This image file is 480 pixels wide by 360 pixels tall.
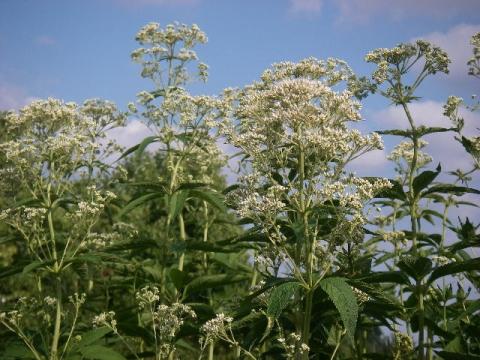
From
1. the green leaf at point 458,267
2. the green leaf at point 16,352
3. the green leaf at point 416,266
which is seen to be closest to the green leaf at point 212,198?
the green leaf at point 416,266

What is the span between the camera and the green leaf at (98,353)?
22.8 ft

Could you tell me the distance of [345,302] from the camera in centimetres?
485

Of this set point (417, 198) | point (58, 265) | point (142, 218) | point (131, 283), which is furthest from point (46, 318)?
point (142, 218)

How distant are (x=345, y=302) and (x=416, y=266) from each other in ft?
6.35

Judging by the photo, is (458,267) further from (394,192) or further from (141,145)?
(141,145)

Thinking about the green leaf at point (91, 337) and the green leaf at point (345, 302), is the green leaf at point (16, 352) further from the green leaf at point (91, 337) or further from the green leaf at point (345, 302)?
the green leaf at point (345, 302)

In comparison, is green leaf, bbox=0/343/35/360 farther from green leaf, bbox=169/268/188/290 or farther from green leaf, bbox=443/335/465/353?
green leaf, bbox=443/335/465/353

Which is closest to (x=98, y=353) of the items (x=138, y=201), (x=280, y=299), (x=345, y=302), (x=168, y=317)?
(x=168, y=317)

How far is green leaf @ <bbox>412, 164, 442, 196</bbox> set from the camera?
22.1ft

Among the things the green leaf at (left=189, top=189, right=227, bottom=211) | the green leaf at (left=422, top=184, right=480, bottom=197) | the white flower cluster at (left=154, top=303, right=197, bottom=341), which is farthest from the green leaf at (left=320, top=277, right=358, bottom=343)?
the green leaf at (left=189, top=189, right=227, bottom=211)

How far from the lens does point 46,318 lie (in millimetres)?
8305

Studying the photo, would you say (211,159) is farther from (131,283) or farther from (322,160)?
(322,160)

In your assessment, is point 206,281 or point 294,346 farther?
point 206,281

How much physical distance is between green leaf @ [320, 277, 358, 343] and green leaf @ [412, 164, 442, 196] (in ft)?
7.67
